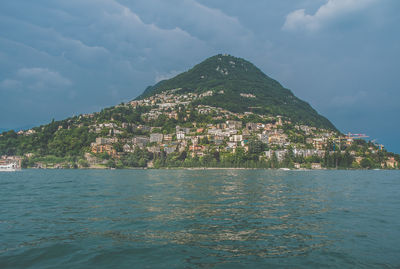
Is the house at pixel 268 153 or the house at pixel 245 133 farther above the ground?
the house at pixel 245 133

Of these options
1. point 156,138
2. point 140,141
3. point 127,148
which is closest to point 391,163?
point 156,138

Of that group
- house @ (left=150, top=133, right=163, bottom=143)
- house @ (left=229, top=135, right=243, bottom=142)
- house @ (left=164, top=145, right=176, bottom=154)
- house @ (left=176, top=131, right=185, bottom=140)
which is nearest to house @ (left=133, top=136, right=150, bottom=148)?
house @ (left=150, top=133, right=163, bottom=143)

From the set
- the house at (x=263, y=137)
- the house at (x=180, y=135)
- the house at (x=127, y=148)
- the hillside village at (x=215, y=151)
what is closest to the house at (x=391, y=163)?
the hillside village at (x=215, y=151)

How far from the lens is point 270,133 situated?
190 metres

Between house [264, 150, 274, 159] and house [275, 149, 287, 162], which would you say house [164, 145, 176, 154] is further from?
house [275, 149, 287, 162]

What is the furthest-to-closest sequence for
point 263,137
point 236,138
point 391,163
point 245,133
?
1. point 245,133
2. point 263,137
3. point 236,138
4. point 391,163

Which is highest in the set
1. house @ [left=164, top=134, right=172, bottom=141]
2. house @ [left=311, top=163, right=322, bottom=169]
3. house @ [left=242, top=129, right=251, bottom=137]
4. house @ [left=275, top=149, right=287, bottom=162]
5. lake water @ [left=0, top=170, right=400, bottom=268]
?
house @ [left=242, top=129, right=251, bottom=137]

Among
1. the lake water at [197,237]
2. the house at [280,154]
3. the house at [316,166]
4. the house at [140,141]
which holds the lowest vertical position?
the house at [316,166]

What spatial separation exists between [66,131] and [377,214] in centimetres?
20205

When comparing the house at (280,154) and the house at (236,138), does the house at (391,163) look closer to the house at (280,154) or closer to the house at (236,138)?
the house at (280,154)

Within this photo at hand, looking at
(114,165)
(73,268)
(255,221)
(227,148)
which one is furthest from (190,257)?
(227,148)

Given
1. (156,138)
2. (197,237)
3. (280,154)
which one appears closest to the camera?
(197,237)

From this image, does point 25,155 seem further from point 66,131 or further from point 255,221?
point 255,221

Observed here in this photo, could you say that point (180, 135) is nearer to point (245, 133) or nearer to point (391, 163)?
point (245, 133)
